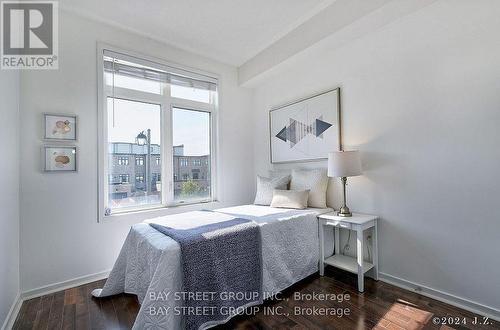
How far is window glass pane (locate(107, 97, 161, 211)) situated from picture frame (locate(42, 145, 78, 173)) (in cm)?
36

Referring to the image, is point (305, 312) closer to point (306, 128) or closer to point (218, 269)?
point (218, 269)

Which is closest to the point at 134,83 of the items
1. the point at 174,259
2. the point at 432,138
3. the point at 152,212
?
the point at 152,212

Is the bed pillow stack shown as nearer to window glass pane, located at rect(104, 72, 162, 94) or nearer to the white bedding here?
the white bedding

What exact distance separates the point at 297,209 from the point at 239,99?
2.10 metres

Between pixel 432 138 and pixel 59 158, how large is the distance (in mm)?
3481

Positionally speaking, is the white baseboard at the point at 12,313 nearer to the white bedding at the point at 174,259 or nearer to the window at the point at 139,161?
the white bedding at the point at 174,259

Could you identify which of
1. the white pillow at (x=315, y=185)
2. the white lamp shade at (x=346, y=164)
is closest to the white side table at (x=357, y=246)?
the white pillow at (x=315, y=185)

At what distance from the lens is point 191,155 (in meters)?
3.36

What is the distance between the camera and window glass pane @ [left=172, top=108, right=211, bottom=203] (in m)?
3.22

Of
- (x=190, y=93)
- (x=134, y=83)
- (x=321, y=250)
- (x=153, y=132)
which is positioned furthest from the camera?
(x=190, y=93)

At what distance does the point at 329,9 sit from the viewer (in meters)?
2.38

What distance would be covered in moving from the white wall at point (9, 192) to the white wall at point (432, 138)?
2.89 meters

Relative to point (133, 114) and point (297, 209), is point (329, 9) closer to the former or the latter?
point (297, 209)

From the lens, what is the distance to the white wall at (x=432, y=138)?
176 centimetres
